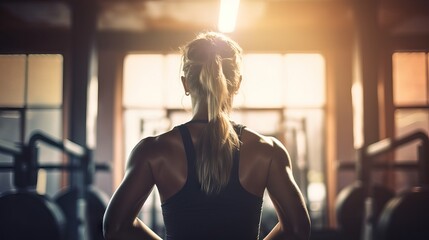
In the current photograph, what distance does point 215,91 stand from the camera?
156cm

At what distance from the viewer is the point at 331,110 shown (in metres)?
8.41

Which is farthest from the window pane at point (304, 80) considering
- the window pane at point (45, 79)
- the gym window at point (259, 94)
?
the window pane at point (45, 79)

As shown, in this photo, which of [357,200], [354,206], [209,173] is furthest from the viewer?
[354,206]

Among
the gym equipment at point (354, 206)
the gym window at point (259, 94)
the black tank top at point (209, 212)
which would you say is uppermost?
the gym window at point (259, 94)

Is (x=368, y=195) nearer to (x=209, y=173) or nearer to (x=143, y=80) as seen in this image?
(x=209, y=173)

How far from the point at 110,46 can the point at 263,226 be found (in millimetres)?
3305

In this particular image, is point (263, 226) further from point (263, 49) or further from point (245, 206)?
point (245, 206)

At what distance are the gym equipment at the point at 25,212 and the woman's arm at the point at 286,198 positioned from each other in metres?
2.54

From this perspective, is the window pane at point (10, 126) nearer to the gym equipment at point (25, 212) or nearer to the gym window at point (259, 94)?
the gym window at point (259, 94)

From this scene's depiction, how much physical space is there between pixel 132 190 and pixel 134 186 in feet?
0.04

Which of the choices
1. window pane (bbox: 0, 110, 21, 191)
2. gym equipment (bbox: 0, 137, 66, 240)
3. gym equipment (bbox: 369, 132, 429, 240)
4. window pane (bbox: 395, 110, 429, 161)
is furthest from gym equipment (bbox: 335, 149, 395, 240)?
window pane (bbox: 0, 110, 21, 191)

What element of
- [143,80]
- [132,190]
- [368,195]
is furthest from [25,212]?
[143,80]

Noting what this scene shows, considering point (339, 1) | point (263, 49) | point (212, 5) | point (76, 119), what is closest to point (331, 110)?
point (263, 49)

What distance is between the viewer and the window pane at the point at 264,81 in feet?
27.6
